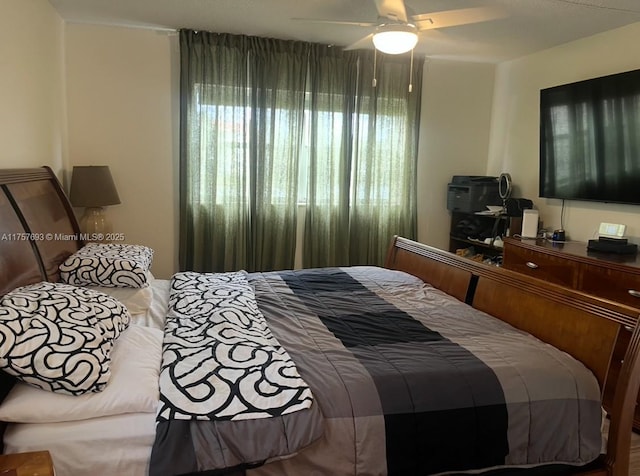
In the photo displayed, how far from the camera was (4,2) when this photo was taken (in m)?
2.41

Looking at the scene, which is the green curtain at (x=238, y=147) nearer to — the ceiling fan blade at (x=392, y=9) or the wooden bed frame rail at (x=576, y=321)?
the ceiling fan blade at (x=392, y=9)

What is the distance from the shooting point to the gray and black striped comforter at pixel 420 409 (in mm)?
1388

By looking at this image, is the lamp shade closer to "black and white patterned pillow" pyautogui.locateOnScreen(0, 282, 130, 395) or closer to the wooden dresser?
"black and white patterned pillow" pyautogui.locateOnScreen(0, 282, 130, 395)

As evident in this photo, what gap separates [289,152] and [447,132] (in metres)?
1.64

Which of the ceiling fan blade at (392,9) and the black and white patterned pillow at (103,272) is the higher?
the ceiling fan blade at (392,9)

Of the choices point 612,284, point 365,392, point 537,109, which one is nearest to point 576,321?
point 365,392

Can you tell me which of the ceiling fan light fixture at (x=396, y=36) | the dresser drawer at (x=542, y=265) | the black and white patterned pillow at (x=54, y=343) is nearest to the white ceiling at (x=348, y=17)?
the ceiling fan light fixture at (x=396, y=36)

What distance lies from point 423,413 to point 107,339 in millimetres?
1072

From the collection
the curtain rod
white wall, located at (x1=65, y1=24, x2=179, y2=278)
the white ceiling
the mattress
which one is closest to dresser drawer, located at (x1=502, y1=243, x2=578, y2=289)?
the mattress

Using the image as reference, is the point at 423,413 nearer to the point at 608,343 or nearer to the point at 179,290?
the point at 608,343

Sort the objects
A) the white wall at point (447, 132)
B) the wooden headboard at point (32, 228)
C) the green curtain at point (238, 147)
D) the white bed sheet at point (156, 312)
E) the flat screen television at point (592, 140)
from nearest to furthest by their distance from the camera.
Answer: the wooden headboard at point (32, 228) → the white bed sheet at point (156, 312) → the flat screen television at point (592, 140) → the green curtain at point (238, 147) → the white wall at point (447, 132)

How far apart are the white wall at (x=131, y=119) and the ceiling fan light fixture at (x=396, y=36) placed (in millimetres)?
1891

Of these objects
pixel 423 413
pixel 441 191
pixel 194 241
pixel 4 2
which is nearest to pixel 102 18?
pixel 4 2

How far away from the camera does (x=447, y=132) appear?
4.61 m
